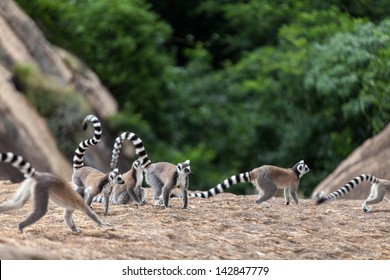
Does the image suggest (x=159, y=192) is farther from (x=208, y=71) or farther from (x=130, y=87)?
(x=208, y=71)

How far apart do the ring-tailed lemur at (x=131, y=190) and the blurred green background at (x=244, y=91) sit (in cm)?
502

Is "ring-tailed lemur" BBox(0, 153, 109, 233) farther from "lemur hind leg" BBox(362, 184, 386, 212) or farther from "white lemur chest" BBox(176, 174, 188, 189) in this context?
"lemur hind leg" BBox(362, 184, 386, 212)

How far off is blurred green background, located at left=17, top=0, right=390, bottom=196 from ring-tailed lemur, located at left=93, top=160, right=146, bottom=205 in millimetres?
5020

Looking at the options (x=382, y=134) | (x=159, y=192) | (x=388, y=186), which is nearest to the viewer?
(x=159, y=192)

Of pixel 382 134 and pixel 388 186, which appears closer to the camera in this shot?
pixel 388 186

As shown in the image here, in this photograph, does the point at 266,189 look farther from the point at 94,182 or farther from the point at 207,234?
the point at 207,234

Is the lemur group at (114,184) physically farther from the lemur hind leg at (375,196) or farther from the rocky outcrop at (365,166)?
the rocky outcrop at (365,166)

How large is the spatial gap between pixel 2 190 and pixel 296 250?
368cm

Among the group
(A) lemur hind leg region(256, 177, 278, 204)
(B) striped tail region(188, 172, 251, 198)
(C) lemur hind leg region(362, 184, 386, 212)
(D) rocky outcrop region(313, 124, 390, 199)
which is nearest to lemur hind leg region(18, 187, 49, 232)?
(B) striped tail region(188, 172, 251, 198)

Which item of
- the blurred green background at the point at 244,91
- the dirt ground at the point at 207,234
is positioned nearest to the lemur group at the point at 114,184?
the dirt ground at the point at 207,234

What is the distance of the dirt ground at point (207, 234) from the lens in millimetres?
5051

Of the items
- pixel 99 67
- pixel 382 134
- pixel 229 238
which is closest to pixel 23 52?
pixel 99 67

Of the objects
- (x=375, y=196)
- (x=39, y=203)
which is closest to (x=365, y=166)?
(x=375, y=196)

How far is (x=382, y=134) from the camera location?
10336 millimetres
